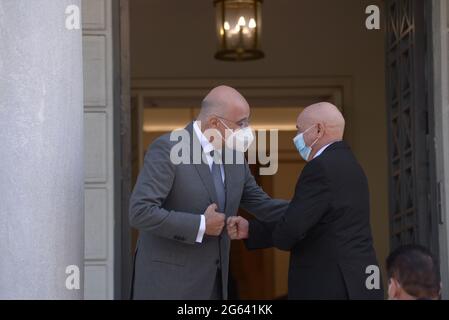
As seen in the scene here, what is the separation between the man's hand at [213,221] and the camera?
17.7 feet

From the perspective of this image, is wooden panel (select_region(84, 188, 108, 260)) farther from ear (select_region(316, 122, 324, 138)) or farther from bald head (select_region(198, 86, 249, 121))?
ear (select_region(316, 122, 324, 138))

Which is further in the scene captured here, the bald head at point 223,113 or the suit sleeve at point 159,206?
the bald head at point 223,113

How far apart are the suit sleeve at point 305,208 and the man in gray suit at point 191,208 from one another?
0.29 metres

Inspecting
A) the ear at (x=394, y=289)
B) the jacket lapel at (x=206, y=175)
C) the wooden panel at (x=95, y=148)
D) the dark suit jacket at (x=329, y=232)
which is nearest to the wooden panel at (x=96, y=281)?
the wooden panel at (x=95, y=148)

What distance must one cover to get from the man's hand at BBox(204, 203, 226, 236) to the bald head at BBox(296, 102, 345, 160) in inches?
22.8

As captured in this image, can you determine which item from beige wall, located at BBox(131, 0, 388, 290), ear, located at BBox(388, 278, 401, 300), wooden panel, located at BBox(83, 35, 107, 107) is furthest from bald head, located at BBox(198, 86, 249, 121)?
beige wall, located at BBox(131, 0, 388, 290)

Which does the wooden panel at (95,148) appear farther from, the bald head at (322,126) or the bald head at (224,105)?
the bald head at (322,126)

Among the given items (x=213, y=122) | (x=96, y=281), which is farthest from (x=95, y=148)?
(x=213, y=122)

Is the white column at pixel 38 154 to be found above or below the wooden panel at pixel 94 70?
below

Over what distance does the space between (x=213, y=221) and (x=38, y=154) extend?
3.02 feet

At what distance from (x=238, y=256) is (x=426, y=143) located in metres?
6.13

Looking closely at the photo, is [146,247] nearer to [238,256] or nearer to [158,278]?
[158,278]

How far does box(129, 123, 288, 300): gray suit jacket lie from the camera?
5383 mm
